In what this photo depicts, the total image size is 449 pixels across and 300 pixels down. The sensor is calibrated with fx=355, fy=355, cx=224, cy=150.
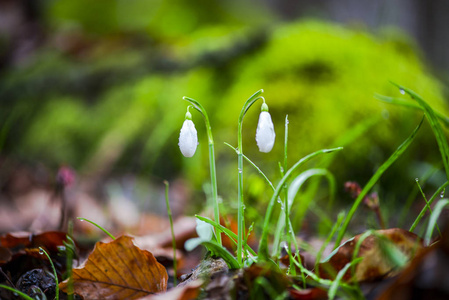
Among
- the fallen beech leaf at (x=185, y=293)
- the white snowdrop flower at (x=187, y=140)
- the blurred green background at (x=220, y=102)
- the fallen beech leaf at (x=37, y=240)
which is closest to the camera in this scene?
the fallen beech leaf at (x=185, y=293)

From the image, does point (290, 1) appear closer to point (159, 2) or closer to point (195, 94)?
point (159, 2)

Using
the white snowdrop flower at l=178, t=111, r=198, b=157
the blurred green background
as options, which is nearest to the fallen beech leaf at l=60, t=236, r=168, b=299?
the white snowdrop flower at l=178, t=111, r=198, b=157

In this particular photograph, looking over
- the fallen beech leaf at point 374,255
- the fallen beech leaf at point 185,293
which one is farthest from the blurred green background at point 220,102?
the fallen beech leaf at point 185,293

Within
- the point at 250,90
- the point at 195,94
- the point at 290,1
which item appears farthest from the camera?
the point at 290,1

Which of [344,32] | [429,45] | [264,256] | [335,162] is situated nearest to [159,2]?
[344,32]

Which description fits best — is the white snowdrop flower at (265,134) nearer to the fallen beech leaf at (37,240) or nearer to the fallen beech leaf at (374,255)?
the fallen beech leaf at (374,255)

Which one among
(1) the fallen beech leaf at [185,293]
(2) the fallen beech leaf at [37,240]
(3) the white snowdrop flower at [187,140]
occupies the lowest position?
(2) the fallen beech leaf at [37,240]

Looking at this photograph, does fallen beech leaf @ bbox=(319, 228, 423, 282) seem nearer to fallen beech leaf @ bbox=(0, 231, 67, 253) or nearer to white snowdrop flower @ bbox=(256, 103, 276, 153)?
white snowdrop flower @ bbox=(256, 103, 276, 153)
